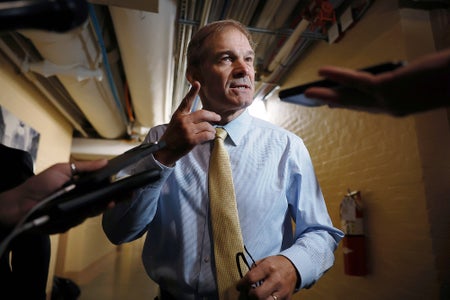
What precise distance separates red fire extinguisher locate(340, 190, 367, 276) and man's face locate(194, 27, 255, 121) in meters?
1.25

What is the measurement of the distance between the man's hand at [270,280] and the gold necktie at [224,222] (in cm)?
8

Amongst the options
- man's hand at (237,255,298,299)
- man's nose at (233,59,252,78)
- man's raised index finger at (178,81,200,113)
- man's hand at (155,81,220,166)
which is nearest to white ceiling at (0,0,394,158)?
man's nose at (233,59,252,78)

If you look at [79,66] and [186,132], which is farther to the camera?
[79,66]

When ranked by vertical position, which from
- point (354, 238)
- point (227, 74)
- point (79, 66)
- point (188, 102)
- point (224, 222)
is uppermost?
point (79, 66)

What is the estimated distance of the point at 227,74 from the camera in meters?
1.16

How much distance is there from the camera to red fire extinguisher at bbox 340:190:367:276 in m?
1.93

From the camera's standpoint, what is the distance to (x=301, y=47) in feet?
→ 8.64

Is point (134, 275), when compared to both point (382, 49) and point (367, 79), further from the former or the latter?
point (367, 79)

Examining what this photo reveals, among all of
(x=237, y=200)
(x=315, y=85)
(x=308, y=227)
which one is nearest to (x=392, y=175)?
(x=308, y=227)

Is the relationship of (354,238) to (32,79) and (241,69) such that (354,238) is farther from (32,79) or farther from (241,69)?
(32,79)

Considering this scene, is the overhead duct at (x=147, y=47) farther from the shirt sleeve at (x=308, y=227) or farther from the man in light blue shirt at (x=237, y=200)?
the shirt sleeve at (x=308, y=227)

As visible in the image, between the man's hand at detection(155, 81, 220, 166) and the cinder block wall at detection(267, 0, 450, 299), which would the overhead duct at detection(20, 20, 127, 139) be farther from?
the cinder block wall at detection(267, 0, 450, 299)

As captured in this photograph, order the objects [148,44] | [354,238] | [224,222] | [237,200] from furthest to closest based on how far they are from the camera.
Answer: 1. [148,44]
2. [354,238]
3. [237,200]
4. [224,222]

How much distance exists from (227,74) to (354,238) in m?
1.43
